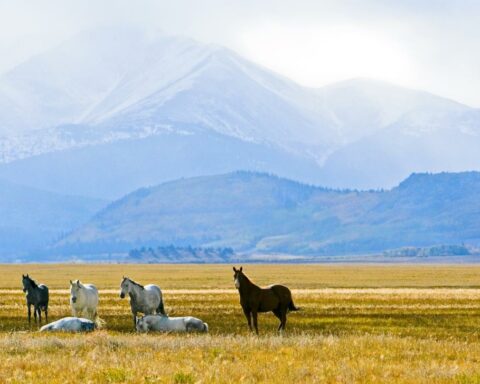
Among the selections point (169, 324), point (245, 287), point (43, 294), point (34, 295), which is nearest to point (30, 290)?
point (34, 295)

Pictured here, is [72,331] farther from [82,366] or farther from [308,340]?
[82,366]

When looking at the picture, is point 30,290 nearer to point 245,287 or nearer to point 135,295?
point 135,295

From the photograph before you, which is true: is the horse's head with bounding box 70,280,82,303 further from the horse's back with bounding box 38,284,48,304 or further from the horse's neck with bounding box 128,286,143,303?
the horse's back with bounding box 38,284,48,304

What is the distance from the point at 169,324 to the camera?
31.1 metres

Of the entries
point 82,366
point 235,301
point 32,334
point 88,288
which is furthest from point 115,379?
point 235,301

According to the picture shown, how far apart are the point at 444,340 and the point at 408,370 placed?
820cm

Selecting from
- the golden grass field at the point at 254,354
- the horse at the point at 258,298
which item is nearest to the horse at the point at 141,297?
the golden grass field at the point at 254,354

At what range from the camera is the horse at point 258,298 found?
29.7m

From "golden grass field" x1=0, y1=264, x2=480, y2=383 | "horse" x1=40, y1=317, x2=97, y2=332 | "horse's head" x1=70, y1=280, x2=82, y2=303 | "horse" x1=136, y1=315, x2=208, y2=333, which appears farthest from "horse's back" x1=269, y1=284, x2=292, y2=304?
"horse's head" x1=70, y1=280, x2=82, y2=303

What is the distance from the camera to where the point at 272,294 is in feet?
100

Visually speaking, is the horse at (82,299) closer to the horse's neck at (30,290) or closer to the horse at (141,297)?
the horse at (141,297)

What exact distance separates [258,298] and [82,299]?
269 inches

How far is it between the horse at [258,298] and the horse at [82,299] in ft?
20.7

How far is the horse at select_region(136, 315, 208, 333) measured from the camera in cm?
3077
